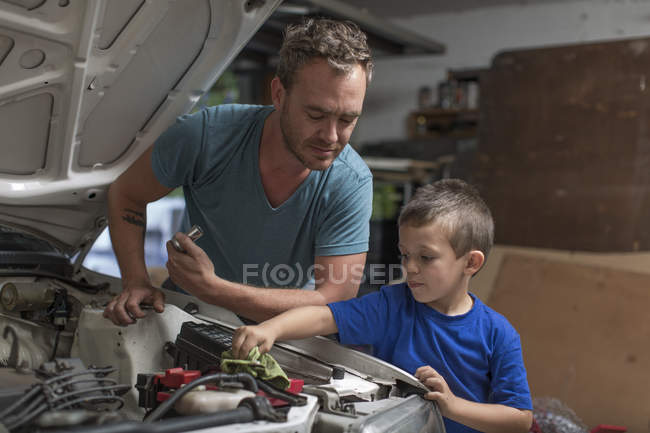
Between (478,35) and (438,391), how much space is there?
228 inches

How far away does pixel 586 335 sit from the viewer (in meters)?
2.94

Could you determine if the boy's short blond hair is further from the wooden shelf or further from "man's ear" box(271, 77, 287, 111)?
the wooden shelf

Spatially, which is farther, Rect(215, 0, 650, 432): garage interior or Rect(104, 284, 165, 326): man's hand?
Rect(215, 0, 650, 432): garage interior

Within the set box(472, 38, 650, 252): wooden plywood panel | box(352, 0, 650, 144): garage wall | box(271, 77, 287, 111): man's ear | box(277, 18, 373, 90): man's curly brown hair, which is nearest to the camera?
box(277, 18, 373, 90): man's curly brown hair

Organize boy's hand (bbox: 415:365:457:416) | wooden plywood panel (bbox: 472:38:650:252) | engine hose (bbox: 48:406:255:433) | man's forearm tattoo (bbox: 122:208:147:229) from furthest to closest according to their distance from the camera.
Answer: wooden plywood panel (bbox: 472:38:650:252) → man's forearm tattoo (bbox: 122:208:147:229) → boy's hand (bbox: 415:365:457:416) → engine hose (bbox: 48:406:255:433)

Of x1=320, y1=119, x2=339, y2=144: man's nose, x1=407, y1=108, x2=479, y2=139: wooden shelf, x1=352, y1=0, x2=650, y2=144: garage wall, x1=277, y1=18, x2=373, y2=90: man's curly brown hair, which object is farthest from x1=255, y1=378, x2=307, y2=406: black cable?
x1=352, y1=0, x2=650, y2=144: garage wall

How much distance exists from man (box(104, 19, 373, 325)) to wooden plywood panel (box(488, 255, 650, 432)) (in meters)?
1.66

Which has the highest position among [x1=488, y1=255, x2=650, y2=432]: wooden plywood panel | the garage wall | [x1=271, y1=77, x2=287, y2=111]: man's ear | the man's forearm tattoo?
the garage wall

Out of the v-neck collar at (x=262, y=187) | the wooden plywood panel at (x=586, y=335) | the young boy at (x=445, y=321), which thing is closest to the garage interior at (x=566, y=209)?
the wooden plywood panel at (x=586, y=335)

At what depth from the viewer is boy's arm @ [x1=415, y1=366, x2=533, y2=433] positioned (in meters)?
1.22

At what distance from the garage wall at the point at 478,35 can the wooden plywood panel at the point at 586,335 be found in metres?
3.43

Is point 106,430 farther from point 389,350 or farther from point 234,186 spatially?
point 234,186

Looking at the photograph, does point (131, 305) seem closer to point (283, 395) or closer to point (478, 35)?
point (283, 395)

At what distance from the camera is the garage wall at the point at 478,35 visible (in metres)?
5.70
